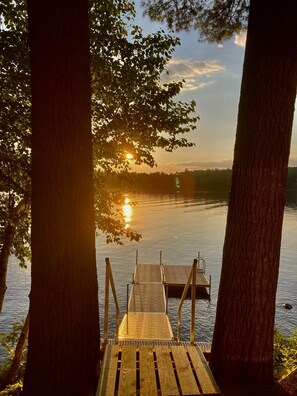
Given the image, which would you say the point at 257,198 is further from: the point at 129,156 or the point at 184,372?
→ the point at 129,156

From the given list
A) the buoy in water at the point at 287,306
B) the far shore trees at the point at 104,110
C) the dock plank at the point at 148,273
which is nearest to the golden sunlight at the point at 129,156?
the far shore trees at the point at 104,110

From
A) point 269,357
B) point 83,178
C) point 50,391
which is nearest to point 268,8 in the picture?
point 83,178

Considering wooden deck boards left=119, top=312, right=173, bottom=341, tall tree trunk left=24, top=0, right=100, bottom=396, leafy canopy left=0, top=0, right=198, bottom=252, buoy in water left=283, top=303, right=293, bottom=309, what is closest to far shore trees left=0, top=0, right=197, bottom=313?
leafy canopy left=0, top=0, right=198, bottom=252

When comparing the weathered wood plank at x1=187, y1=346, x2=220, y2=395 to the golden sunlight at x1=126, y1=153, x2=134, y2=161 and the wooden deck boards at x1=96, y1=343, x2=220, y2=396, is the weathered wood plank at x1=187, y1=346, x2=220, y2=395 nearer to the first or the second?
the wooden deck boards at x1=96, y1=343, x2=220, y2=396

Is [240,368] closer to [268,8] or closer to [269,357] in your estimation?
[269,357]

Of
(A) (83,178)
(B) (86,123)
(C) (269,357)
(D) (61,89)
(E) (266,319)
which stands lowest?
(C) (269,357)

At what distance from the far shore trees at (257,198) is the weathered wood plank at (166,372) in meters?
0.52

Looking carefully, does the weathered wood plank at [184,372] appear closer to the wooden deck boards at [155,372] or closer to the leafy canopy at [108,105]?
the wooden deck boards at [155,372]

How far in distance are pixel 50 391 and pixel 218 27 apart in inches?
219

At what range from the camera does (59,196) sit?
3393 mm

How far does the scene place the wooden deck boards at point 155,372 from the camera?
11.3 ft

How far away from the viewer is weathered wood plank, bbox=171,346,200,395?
3.46 meters

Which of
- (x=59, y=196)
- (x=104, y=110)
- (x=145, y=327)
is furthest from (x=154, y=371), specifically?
(x=145, y=327)

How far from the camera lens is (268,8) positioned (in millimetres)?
3424
